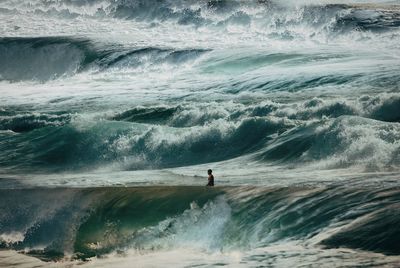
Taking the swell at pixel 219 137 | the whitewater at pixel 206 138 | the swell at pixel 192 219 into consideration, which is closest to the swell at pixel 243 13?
the whitewater at pixel 206 138

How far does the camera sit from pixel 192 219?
589 inches

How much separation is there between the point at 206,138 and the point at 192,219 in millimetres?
7810

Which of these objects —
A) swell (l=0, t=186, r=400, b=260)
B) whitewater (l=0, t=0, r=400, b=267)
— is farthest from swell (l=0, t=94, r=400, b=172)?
swell (l=0, t=186, r=400, b=260)

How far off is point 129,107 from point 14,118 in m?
3.76

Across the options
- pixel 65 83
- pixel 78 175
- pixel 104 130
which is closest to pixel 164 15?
pixel 65 83

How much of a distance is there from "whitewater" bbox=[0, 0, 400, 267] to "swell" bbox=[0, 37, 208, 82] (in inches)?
3.8

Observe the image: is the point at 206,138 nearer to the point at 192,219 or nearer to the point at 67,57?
the point at 192,219

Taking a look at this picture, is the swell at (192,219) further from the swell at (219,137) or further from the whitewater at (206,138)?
the swell at (219,137)

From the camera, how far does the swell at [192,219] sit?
43.0 ft

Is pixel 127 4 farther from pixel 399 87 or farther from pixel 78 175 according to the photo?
pixel 78 175

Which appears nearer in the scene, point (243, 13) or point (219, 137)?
point (219, 137)

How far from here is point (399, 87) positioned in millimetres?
25141

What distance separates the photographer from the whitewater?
13797 mm

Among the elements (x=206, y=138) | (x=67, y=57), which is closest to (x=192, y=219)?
(x=206, y=138)
